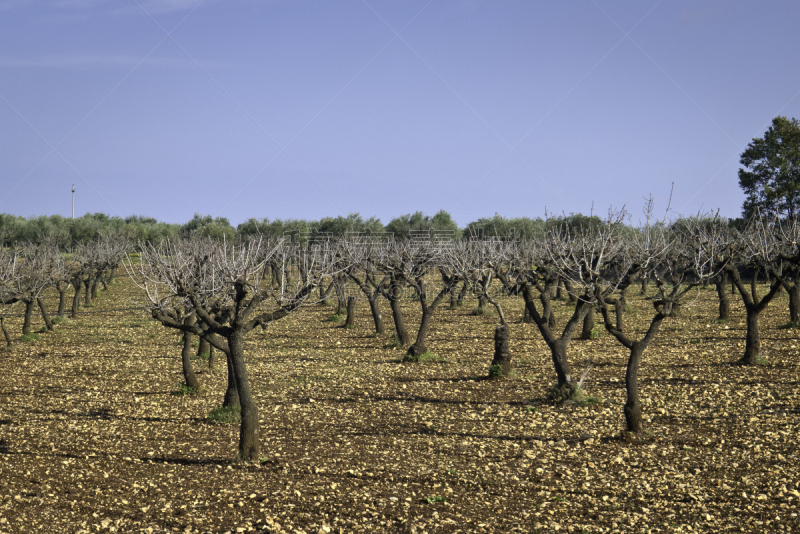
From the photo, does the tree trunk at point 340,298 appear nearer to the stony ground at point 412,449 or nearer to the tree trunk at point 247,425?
the stony ground at point 412,449

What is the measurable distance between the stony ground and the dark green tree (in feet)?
131

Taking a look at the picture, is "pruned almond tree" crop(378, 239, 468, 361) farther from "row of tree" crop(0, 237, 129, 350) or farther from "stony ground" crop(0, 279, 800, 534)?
"row of tree" crop(0, 237, 129, 350)

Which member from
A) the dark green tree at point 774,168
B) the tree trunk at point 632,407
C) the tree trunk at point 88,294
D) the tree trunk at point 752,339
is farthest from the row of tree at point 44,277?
the dark green tree at point 774,168

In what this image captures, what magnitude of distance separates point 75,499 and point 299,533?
15.9 feet

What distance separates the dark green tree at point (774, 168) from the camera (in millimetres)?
60281

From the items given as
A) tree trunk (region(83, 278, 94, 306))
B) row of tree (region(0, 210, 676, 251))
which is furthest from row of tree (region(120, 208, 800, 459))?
row of tree (region(0, 210, 676, 251))

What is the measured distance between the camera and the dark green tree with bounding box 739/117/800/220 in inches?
2373

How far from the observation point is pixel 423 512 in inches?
435

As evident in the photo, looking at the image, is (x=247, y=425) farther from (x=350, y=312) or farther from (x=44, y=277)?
(x=44, y=277)

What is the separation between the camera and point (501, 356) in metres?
22.5

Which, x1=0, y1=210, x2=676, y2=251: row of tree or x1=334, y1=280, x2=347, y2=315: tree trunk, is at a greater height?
x1=0, y1=210, x2=676, y2=251: row of tree

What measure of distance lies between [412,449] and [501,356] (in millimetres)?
8482

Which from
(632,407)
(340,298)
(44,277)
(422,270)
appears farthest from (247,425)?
(340,298)

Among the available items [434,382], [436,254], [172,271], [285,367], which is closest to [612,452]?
[434,382]
